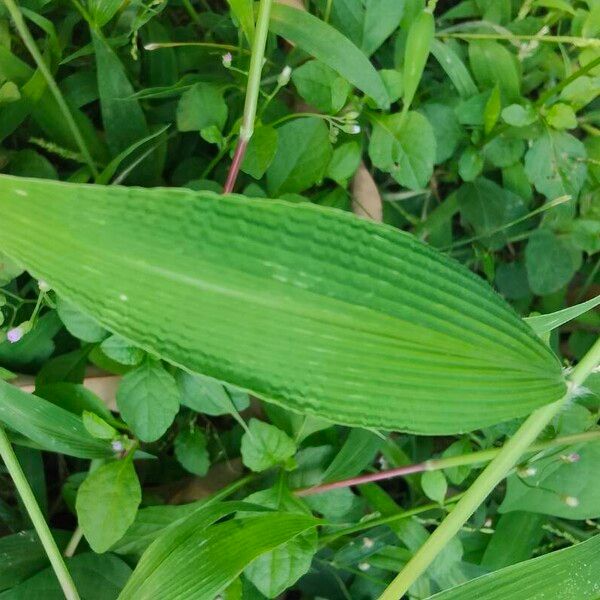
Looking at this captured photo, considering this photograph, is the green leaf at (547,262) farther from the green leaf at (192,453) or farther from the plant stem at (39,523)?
the plant stem at (39,523)

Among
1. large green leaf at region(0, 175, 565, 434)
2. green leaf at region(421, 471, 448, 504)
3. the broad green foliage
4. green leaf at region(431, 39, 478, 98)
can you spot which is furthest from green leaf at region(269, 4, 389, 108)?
green leaf at region(421, 471, 448, 504)

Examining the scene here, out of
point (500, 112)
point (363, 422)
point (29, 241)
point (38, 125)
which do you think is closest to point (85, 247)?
point (29, 241)

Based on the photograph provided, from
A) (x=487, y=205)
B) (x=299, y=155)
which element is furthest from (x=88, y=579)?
(x=487, y=205)

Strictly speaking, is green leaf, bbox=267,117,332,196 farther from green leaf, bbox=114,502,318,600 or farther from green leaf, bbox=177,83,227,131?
green leaf, bbox=114,502,318,600

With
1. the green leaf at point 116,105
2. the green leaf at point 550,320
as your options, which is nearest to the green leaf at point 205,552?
the green leaf at point 550,320

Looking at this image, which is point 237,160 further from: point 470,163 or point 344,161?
point 470,163
